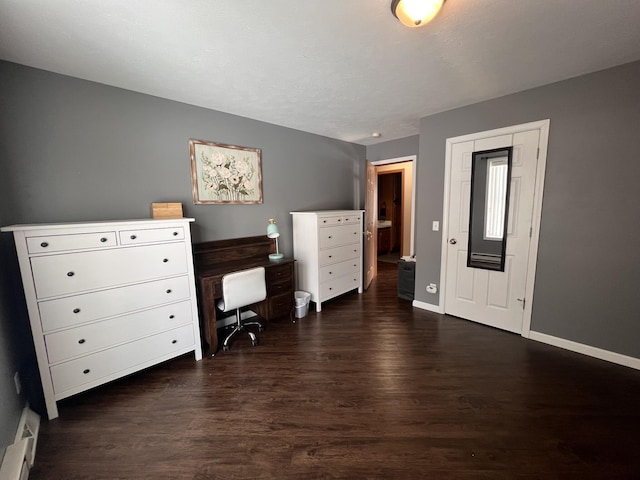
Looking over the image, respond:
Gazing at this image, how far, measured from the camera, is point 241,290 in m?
2.51

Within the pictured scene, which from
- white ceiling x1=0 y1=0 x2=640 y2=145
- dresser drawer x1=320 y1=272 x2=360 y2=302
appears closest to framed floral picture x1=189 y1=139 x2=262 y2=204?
white ceiling x1=0 y1=0 x2=640 y2=145

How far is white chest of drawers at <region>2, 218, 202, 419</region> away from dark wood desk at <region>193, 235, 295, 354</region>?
175mm

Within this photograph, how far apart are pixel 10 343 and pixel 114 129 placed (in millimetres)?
1769

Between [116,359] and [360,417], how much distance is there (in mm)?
1889

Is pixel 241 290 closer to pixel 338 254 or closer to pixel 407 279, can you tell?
pixel 338 254

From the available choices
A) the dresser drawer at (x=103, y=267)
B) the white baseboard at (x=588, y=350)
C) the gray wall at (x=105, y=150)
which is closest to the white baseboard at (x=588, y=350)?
the white baseboard at (x=588, y=350)

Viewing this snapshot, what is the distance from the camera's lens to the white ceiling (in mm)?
1402

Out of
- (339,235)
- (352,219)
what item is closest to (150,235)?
(339,235)

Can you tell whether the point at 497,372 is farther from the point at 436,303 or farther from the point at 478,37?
the point at 478,37

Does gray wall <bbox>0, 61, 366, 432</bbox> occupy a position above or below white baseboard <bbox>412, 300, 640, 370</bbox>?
above

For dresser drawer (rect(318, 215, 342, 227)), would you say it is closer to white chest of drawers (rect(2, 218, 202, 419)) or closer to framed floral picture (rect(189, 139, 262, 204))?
framed floral picture (rect(189, 139, 262, 204))

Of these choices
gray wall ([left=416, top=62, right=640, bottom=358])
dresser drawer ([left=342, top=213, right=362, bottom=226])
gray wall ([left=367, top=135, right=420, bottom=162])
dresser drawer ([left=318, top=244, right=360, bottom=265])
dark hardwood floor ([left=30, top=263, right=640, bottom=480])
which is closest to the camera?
dark hardwood floor ([left=30, top=263, right=640, bottom=480])

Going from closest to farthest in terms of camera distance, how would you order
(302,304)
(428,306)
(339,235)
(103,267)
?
(103,267) < (302,304) < (428,306) < (339,235)

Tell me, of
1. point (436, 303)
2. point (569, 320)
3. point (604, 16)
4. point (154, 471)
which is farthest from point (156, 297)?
point (569, 320)
